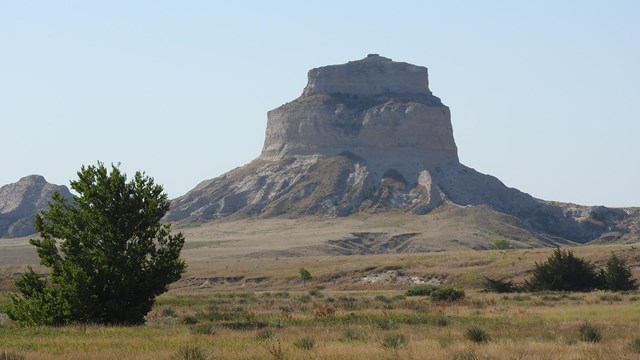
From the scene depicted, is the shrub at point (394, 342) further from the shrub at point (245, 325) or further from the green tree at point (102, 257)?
the green tree at point (102, 257)

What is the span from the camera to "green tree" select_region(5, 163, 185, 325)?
99.1ft

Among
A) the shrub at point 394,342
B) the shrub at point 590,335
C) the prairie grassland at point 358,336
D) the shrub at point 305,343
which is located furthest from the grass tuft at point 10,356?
the shrub at point 590,335

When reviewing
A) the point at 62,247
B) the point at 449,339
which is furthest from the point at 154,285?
the point at 449,339

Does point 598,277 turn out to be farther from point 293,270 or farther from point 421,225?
point 421,225

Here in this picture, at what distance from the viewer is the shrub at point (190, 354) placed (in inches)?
781

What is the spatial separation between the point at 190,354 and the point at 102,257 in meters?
11.3

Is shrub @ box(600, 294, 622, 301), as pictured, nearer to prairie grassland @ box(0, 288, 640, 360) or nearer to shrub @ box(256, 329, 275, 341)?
prairie grassland @ box(0, 288, 640, 360)

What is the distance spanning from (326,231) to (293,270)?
3062 inches

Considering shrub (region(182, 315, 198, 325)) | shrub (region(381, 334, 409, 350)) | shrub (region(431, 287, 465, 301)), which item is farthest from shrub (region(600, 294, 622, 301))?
shrub (region(381, 334, 409, 350))

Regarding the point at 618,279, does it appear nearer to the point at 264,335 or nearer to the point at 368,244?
the point at 264,335

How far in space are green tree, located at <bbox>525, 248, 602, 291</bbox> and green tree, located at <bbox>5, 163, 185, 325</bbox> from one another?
29.1 meters

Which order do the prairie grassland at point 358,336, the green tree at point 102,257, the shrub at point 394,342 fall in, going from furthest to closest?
the green tree at point 102,257, the shrub at point 394,342, the prairie grassland at point 358,336

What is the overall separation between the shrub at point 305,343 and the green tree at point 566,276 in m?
33.8

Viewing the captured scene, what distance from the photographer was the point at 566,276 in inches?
2115
